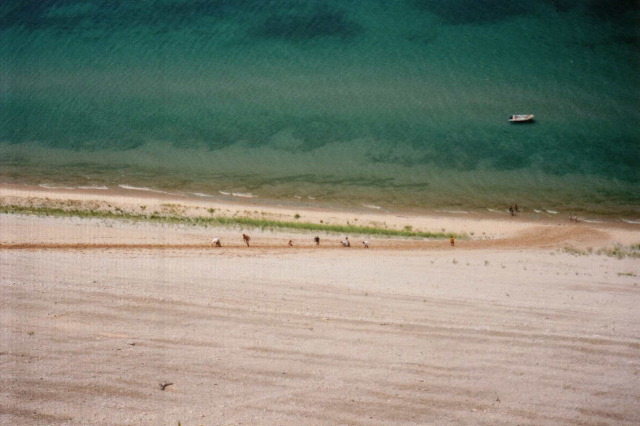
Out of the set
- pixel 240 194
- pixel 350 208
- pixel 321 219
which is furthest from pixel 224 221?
pixel 350 208

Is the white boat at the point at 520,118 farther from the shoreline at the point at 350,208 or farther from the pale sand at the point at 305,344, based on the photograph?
the pale sand at the point at 305,344

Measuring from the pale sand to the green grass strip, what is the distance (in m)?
8.06

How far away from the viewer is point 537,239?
62.0 feet

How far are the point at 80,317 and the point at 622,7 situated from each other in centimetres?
4231

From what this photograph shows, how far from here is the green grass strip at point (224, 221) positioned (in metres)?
17.9

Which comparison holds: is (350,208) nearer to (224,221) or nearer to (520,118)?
(224,221)

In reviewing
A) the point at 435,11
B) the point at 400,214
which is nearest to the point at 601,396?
the point at 400,214

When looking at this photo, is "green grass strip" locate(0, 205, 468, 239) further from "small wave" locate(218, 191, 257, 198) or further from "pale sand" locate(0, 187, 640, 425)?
"pale sand" locate(0, 187, 640, 425)

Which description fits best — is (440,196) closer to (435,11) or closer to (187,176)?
(187,176)

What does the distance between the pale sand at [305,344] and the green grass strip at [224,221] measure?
8.06 m

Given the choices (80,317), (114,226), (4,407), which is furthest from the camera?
(114,226)

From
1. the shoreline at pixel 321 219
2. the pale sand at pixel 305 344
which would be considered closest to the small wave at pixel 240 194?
the shoreline at pixel 321 219

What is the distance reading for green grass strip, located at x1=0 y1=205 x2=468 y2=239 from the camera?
17859mm

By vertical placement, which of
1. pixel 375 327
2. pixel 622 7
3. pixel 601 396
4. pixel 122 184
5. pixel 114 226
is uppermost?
pixel 622 7
